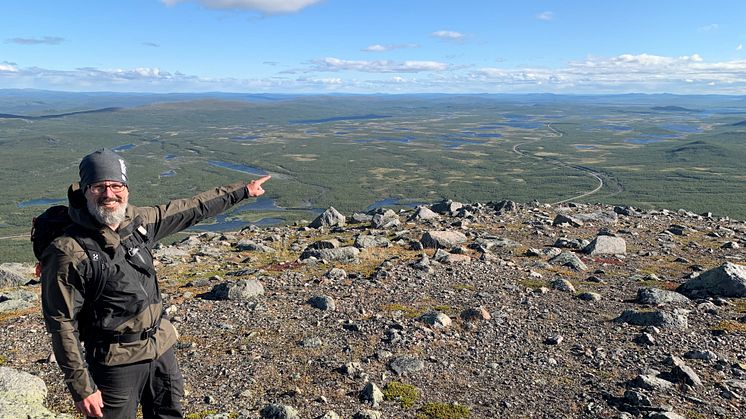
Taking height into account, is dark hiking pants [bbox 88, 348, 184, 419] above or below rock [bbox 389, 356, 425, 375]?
above

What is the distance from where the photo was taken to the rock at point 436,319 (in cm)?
1374

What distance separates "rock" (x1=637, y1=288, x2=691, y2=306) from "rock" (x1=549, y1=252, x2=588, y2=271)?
13.0 ft

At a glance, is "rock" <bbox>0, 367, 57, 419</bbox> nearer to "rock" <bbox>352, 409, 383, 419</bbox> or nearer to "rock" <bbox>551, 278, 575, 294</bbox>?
"rock" <bbox>352, 409, 383, 419</bbox>

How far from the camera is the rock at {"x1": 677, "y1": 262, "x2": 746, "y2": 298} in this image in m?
15.6

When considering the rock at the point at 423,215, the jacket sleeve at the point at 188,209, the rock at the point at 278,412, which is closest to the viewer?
the jacket sleeve at the point at 188,209

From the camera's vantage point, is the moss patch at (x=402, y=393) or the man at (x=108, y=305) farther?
the moss patch at (x=402, y=393)

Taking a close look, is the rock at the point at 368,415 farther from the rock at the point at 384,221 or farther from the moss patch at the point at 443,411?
the rock at the point at 384,221

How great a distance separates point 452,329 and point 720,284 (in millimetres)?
9167

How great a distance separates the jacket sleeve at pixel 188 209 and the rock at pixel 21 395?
16.5 ft

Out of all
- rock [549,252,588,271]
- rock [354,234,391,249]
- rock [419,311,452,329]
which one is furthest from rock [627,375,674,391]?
rock [354,234,391,249]

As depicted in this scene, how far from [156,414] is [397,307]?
9635 mm

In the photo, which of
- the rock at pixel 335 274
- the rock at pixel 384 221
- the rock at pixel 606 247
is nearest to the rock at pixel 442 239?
the rock at pixel 384 221

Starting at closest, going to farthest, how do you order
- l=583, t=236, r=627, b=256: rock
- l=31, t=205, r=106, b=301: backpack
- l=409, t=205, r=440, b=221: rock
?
1. l=31, t=205, r=106, b=301: backpack
2. l=583, t=236, r=627, b=256: rock
3. l=409, t=205, r=440, b=221: rock

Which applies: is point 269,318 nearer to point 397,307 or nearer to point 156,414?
point 397,307
